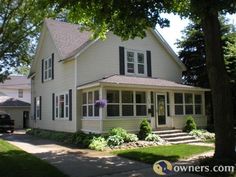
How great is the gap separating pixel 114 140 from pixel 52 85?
1060cm

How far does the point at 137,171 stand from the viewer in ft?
38.0

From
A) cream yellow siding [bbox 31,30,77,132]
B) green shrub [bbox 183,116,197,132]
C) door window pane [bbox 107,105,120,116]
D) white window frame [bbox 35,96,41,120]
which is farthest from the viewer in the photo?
white window frame [bbox 35,96,41,120]

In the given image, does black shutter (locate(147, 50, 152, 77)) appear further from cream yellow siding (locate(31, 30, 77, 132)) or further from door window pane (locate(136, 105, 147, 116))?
cream yellow siding (locate(31, 30, 77, 132))

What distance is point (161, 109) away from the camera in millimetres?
23688

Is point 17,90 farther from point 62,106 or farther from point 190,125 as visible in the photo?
point 190,125

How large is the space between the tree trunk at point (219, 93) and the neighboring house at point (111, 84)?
9049 mm

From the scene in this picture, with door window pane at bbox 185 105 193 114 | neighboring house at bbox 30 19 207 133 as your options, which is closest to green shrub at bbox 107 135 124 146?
neighboring house at bbox 30 19 207 133

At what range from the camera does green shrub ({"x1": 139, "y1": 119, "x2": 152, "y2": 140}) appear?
2060cm

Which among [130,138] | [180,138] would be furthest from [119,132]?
[180,138]

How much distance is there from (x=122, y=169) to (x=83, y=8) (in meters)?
6.73

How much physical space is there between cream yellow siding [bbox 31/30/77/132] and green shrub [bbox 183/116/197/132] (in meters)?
7.60

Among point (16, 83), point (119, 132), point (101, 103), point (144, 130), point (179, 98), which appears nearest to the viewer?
point (119, 132)

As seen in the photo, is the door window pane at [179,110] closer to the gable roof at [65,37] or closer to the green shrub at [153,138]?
the green shrub at [153,138]

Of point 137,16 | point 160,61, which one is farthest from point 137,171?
point 160,61
